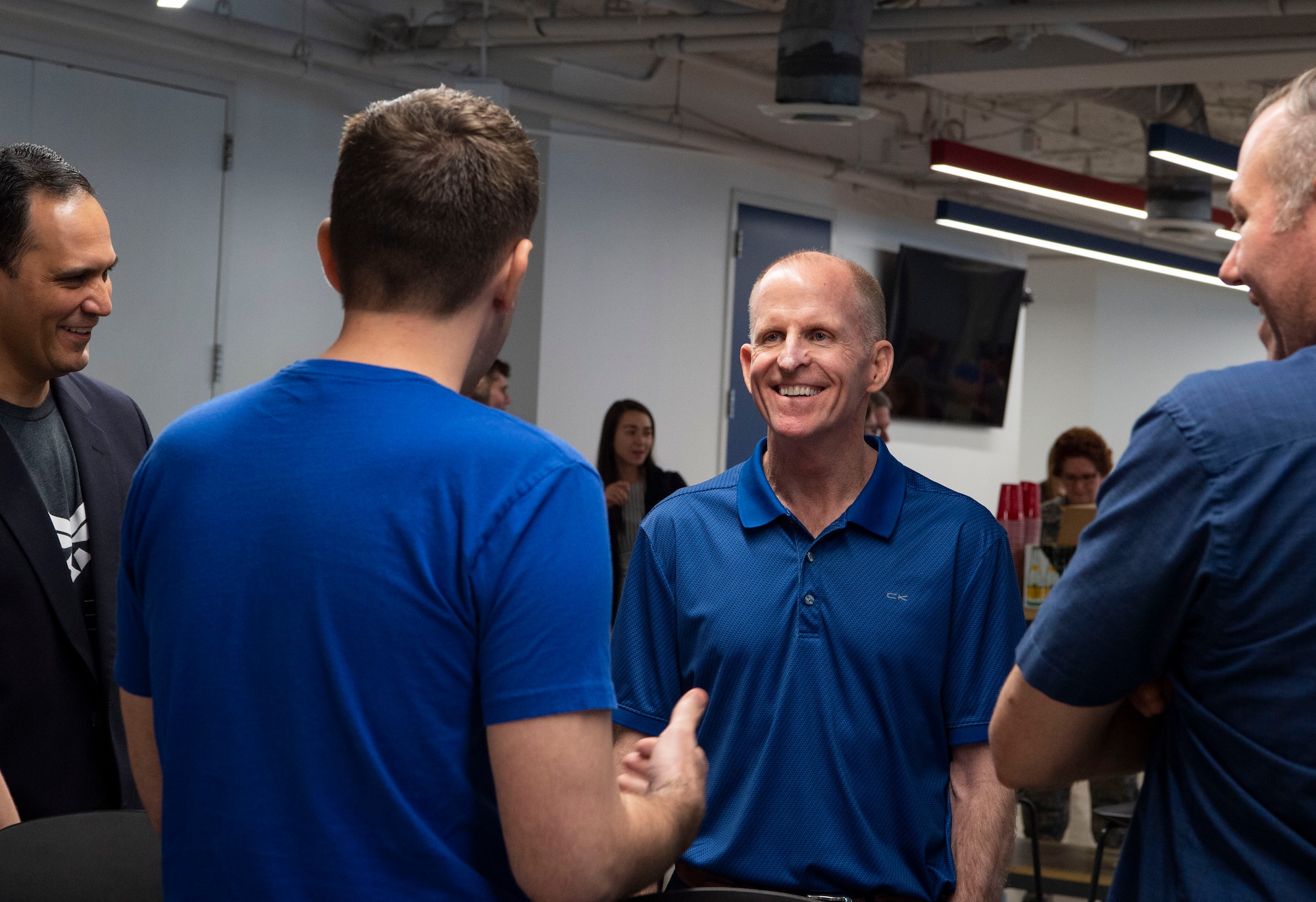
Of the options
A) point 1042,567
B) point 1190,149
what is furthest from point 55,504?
point 1190,149

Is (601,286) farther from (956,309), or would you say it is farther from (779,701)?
(779,701)

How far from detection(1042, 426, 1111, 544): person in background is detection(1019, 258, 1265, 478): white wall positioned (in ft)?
26.2

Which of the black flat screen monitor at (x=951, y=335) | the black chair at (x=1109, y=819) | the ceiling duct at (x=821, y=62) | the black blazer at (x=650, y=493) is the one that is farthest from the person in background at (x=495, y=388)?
the black flat screen monitor at (x=951, y=335)

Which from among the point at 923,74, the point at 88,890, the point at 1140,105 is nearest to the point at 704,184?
the point at 923,74

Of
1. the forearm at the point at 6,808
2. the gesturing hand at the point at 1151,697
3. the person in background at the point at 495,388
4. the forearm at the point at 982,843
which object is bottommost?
the forearm at the point at 6,808

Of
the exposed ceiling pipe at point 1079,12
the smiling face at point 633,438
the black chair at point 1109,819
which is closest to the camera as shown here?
the black chair at point 1109,819

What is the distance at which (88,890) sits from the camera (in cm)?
150

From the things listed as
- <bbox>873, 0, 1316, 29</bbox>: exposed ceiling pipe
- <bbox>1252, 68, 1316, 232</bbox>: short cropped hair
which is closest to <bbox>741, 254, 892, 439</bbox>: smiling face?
<bbox>1252, 68, 1316, 232</bbox>: short cropped hair

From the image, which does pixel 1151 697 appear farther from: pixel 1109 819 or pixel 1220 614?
pixel 1109 819

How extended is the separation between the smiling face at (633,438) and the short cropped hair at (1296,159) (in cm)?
492

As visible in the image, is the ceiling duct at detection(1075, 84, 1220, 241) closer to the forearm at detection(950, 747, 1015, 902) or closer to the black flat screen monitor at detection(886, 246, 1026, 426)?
the black flat screen monitor at detection(886, 246, 1026, 426)

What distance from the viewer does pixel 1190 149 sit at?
618cm

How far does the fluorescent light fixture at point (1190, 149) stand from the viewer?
20.0 ft

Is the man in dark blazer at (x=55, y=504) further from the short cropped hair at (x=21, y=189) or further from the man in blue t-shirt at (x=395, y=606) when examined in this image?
the man in blue t-shirt at (x=395, y=606)
